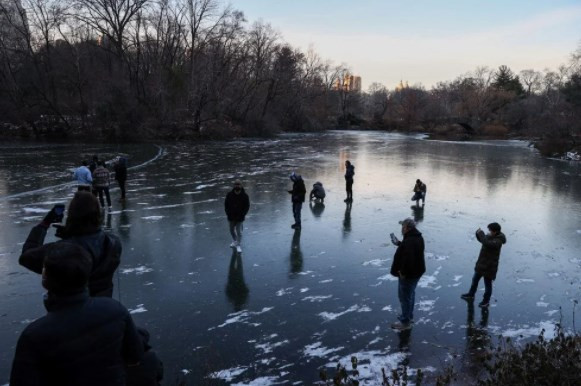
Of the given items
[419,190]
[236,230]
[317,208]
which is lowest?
[317,208]

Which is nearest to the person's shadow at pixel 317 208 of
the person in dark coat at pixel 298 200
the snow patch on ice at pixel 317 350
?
the person in dark coat at pixel 298 200

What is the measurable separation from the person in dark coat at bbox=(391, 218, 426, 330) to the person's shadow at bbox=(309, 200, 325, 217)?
701 cm

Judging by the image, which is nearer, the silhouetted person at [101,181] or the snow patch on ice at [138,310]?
the snow patch on ice at [138,310]

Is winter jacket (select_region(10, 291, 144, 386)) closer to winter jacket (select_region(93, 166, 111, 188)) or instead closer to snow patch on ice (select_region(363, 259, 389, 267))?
snow patch on ice (select_region(363, 259, 389, 267))

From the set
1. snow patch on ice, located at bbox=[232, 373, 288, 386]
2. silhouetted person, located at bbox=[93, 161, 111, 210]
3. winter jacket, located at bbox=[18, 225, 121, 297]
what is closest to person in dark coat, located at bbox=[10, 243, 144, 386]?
winter jacket, located at bbox=[18, 225, 121, 297]

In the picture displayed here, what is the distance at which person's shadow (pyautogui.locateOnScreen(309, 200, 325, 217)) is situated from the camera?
13508 mm

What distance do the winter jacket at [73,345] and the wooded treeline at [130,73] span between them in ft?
153

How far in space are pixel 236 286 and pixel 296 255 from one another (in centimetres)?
213

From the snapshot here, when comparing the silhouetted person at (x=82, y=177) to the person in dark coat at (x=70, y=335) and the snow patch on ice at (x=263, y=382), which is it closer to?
the snow patch on ice at (x=263, y=382)

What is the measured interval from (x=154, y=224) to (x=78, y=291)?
9.72 meters

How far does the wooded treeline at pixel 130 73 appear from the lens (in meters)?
46.5

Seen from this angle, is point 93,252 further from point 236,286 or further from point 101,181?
point 101,181

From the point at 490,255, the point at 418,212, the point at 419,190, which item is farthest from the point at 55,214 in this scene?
the point at 419,190

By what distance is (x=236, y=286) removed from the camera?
7.52m
